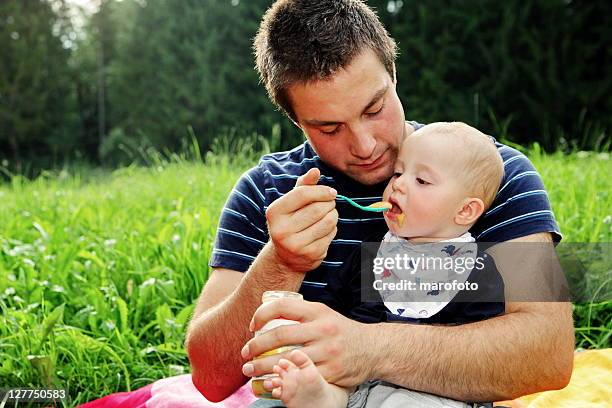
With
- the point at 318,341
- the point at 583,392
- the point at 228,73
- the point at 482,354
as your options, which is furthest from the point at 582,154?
the point at 228,73

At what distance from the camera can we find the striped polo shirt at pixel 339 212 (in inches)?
74.2

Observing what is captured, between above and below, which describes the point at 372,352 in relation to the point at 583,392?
above

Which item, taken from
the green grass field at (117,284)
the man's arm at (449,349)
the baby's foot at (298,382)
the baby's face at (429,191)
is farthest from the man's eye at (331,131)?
the green grass field at (117,284)

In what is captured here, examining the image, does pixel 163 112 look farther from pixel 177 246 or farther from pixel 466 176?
pixel 466 176

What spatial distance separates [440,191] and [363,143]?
0.88ft

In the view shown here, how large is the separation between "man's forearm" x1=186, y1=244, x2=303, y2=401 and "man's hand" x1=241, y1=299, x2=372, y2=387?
213 millimetres

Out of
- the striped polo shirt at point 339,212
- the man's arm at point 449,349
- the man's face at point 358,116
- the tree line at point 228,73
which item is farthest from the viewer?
the tree line at point 228,73

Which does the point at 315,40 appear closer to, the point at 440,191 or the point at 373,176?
Answer: the point at 373,176

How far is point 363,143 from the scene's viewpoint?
6.62 feet

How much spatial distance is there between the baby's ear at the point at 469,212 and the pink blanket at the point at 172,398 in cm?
95

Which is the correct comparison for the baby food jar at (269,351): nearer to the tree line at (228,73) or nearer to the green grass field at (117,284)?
the green grass field at (117,284)

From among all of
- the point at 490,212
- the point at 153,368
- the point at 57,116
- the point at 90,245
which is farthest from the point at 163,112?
the point at 490,212

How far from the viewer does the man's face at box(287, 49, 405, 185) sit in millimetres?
2010

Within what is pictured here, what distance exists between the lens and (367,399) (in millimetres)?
1734
